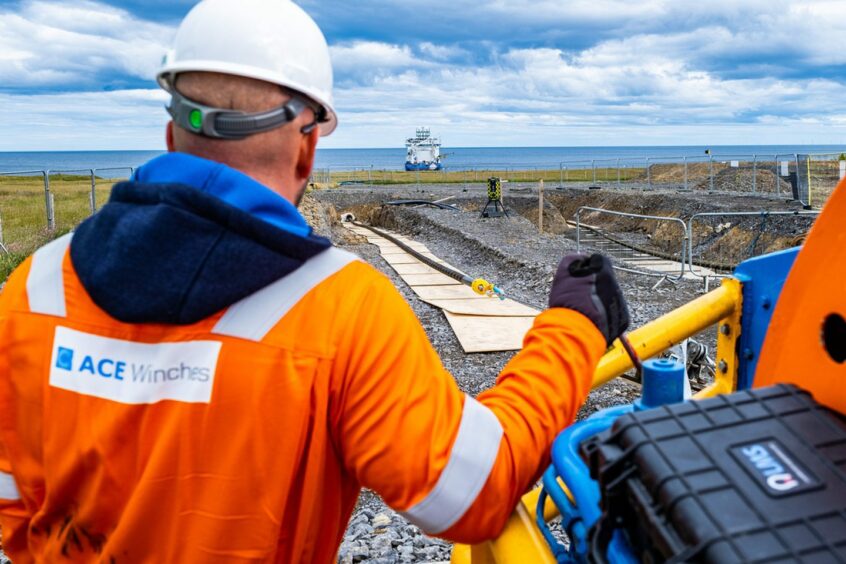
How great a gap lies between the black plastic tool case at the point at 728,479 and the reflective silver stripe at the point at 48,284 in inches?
44.7

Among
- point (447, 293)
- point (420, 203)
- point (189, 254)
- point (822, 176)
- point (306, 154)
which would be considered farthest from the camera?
point (420, 203)

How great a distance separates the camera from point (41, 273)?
162cm

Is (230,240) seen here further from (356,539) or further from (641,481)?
(356,539)

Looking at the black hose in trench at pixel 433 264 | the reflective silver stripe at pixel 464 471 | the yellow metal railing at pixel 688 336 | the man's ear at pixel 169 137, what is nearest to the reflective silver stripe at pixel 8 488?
the man's ear at pixel 169 137

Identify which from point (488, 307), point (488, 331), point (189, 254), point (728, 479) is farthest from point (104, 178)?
point (728, 479)

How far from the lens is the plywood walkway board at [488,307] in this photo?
10031 mm

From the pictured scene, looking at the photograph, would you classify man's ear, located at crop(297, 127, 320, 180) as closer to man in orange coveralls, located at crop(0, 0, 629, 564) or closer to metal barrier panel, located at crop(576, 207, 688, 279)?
man in orange coveralls, located at crop(0, 0, 629, 564)

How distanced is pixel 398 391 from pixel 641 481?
476 millimetres

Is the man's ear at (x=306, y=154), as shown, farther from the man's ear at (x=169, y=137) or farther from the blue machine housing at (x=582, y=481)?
the blue machine housing at (x=582, y=481)

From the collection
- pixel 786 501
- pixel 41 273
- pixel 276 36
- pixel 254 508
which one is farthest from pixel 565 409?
pixel 41 273

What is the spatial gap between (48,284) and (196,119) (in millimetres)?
493

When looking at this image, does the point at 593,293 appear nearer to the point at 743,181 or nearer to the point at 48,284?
the point at 48,284

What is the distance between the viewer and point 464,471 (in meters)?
1.43

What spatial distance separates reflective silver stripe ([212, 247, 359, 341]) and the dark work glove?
562 millimetres
